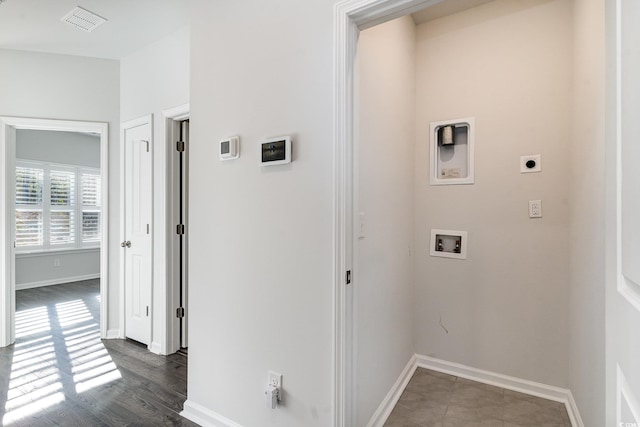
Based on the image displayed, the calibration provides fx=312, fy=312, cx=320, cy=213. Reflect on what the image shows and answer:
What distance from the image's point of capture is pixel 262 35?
5.54ft

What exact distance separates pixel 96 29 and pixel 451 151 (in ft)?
10.5

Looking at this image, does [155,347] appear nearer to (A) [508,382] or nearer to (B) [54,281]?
(A) [508,382]

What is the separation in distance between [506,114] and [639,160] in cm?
201

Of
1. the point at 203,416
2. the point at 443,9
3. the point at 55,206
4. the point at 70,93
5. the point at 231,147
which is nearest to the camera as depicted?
the point at 231,147

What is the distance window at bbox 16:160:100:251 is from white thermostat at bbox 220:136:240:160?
546cm

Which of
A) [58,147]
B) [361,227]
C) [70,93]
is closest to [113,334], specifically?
[70,93]

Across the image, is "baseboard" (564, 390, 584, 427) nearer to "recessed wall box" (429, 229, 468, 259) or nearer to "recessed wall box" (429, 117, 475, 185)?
"recessed wall box" (429, 229, 468, 259)

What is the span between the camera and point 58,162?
5.56m

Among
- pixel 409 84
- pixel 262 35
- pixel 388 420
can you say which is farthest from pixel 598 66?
pixel 388 420

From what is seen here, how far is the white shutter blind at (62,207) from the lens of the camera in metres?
5.54

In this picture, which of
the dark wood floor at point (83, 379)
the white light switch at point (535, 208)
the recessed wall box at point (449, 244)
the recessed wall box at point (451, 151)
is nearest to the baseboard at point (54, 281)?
the dark wood floor at point (83, 379)

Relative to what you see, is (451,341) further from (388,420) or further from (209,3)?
(209,3)

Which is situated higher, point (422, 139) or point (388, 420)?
point (422, 139)

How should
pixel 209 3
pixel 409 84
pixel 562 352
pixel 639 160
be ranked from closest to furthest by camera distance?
pixel 639 160
pixel 209 3
pixel 562 352
pixel 409 84
